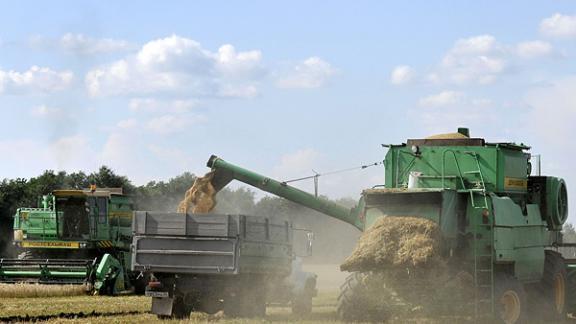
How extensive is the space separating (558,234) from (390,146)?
15.5 feet

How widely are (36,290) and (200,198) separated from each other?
18.8 feet

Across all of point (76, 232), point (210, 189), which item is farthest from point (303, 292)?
point (76, 232)

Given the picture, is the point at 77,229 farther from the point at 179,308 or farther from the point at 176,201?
the point at 176,201

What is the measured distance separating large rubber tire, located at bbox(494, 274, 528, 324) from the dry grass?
13.5m

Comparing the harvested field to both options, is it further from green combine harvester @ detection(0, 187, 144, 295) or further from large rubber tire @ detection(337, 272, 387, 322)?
green combine harvester @ detection(0, 187, 144, 295)

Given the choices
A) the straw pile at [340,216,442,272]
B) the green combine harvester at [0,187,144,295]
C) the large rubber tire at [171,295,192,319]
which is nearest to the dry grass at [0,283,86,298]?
the green combine harvester at [0,187,144,295]

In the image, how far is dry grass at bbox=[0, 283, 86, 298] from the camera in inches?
1005

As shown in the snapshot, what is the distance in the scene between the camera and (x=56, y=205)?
3028 centimetres

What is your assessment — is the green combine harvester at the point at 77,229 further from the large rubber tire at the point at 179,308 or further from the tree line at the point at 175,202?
the large rubber tire at the point at 179,308

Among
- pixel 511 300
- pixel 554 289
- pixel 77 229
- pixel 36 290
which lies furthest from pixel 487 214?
pixel 77 229

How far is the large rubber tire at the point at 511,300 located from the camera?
17.3 metres

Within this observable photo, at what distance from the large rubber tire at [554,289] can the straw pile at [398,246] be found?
4.23 meters

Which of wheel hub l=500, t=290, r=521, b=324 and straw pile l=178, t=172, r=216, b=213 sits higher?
straw pile l=178, t=172, r=216, b=213

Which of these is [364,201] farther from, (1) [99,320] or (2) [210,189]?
(2) [210,189]
